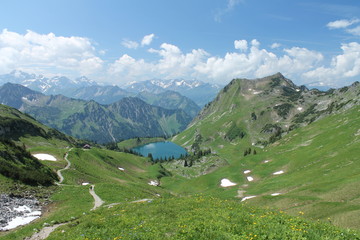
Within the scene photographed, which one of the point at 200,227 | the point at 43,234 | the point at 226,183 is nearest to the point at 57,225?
the point at 43,234

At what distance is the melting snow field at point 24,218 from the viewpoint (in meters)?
28.0

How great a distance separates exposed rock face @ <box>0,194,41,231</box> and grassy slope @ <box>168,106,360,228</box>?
127ft

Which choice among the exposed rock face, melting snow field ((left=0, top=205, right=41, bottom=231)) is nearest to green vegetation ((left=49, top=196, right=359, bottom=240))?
melting snow field ((left=0, top=205, right=41, bottom=231))

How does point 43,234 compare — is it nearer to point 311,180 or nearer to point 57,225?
point 57,225

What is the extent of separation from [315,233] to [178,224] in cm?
1008

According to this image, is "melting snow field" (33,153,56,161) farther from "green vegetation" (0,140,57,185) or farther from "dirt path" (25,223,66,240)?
"dirt path" (25,223,66,240)

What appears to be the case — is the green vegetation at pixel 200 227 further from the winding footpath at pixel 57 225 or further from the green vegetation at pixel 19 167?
the green vegetation at pixel 19 167

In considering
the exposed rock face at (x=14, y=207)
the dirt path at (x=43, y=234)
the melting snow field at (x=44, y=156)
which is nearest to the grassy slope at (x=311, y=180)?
the dirt path at (x=43, y=234)

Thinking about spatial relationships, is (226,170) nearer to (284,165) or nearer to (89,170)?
(284,165)

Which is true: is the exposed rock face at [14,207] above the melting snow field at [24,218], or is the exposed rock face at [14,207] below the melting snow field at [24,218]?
above

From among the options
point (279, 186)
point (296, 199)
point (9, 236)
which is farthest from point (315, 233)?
point (279, 186)

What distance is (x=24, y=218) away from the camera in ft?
99.6

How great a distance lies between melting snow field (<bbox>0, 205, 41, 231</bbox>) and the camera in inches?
1104

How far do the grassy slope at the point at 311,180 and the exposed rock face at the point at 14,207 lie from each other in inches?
1524
